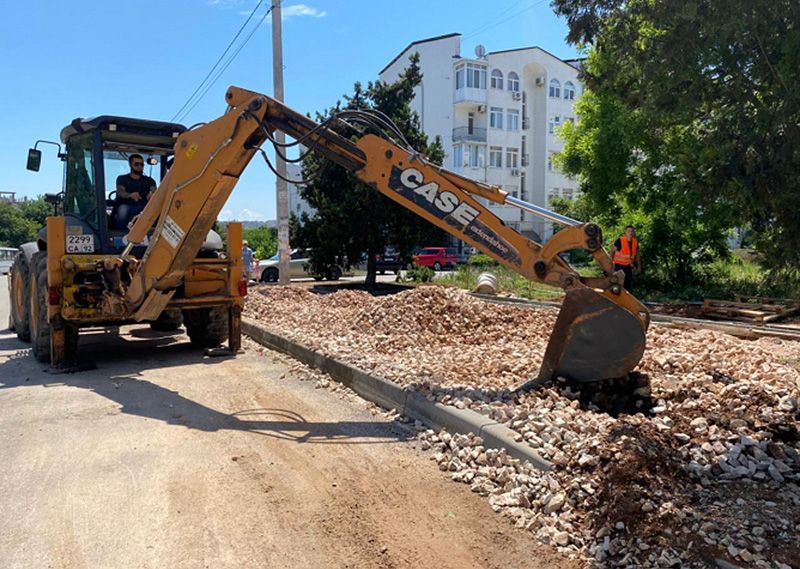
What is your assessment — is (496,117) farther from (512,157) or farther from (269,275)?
(269,275)

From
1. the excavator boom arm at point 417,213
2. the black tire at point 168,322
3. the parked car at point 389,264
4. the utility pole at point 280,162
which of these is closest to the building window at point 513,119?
the parked car at point 389,264

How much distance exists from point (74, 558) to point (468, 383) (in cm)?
380

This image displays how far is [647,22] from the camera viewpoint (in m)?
4.54

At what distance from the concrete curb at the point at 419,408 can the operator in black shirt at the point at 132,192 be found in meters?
2.97

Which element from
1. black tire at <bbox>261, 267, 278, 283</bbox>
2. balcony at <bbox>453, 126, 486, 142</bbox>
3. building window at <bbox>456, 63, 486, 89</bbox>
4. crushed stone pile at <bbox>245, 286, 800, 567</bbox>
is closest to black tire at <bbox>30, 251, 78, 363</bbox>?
crushed stone pile at <bbox>245, 286, 800, 567</bbox>

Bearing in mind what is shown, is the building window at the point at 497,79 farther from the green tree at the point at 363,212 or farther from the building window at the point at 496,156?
the green tree at the point at 363,212

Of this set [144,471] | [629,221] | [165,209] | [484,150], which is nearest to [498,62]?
[484,150]

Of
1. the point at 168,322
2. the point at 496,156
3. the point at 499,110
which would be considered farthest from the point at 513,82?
the point at 168,322

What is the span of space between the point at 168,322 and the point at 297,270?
16940mm

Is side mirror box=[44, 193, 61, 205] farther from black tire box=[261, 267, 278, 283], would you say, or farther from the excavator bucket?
black tire box=[261, 267, 278, 283]

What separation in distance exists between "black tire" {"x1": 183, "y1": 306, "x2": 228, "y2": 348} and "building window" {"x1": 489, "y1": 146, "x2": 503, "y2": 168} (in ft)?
138

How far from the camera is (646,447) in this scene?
4.17 metres

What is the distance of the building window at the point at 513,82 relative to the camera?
4983 cm

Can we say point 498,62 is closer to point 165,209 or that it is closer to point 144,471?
point 165,209
